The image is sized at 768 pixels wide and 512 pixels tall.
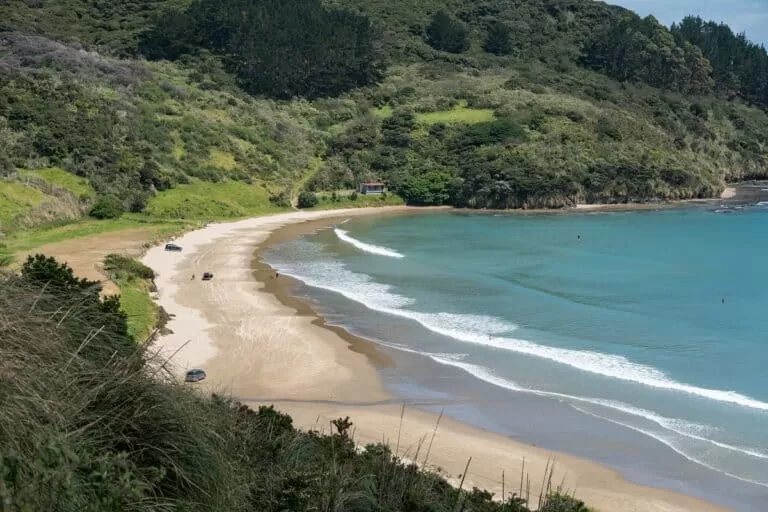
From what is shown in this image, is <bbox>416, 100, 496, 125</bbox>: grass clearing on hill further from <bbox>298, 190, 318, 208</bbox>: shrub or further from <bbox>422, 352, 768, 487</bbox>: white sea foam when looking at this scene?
<bbox>422, 352, 768, 487</bbox>: white sea foam

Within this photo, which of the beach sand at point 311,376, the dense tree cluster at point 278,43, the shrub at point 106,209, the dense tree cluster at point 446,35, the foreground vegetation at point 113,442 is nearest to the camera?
the foreground vegetation at point 113,442

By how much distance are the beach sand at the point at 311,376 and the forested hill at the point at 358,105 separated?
15.9 meters

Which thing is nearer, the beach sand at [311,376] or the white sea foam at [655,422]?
the beach sand at [311,376]

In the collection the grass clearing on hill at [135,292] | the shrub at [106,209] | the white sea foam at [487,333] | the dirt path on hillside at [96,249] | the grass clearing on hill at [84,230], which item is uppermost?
the shrub at [106,209]

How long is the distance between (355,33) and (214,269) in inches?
2711

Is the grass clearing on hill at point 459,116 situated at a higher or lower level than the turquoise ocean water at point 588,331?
higher

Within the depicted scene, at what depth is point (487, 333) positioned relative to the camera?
25.2 meters

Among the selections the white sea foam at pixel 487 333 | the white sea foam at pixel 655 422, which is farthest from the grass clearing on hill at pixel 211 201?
the white sea foam at pixel 655 422

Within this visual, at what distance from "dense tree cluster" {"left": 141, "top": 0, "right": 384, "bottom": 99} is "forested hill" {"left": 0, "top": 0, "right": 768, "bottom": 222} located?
0.24 m

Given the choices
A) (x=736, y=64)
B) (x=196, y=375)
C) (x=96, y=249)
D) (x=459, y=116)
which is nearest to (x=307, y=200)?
(x=459, y=116)

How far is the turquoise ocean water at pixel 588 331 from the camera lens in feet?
53.9

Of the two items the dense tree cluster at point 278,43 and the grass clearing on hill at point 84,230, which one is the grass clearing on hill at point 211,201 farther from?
the dense tree cluster at point 278,43

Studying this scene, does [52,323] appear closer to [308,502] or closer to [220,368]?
[308,502]

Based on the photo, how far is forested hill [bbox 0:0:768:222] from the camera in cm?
5947
